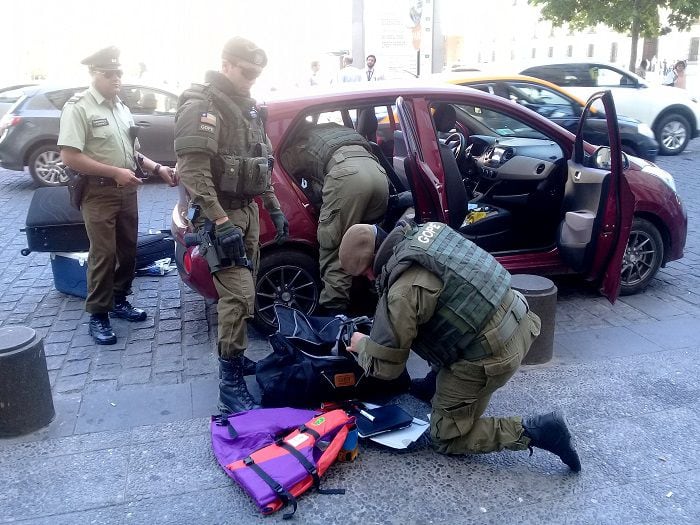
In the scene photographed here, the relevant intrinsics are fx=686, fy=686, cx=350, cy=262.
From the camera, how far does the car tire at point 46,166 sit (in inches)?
380

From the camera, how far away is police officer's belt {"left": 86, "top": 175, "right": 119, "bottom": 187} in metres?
4.39

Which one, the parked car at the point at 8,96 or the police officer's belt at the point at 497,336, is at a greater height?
the parked car at the point at 8,96

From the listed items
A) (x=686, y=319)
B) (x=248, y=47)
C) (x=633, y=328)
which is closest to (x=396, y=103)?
(x=248, y=47)

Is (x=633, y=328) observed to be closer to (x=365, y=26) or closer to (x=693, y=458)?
(x=693, y=458)

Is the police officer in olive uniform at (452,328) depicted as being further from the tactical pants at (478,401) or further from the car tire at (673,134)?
the car tire at (673,134)

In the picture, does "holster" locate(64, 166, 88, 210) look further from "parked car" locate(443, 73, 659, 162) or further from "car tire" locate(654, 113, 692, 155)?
"car tire" locate(654, 113, 692, 155)

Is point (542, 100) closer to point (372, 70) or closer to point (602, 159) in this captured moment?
point (602, 159)

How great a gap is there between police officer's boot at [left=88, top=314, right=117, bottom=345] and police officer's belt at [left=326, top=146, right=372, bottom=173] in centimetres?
182

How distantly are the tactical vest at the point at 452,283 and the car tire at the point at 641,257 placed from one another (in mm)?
2602

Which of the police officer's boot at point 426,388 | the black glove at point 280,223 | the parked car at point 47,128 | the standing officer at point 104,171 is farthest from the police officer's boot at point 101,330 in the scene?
the parked car at point 47,128

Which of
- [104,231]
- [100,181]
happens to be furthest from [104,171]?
[104,231]

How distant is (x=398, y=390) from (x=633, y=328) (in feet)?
6.53

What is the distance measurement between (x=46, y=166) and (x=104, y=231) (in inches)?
239

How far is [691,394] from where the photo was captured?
3889 millimetres
